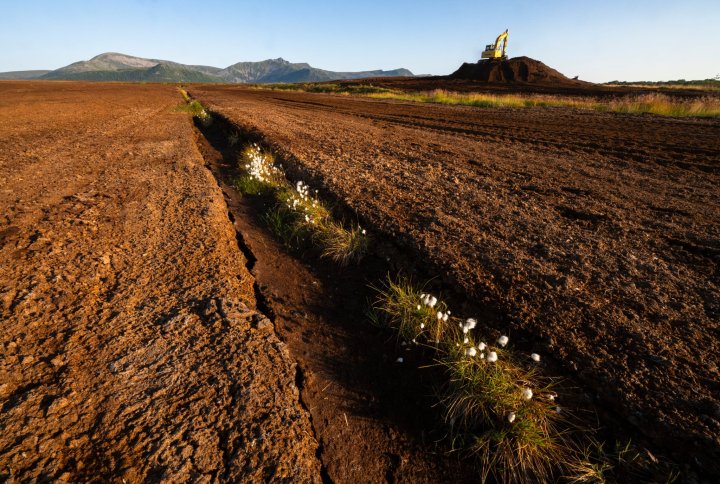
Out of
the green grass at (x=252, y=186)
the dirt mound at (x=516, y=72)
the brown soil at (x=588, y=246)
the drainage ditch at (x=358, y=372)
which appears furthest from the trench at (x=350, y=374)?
the dirt mound at (x=516, y=72)

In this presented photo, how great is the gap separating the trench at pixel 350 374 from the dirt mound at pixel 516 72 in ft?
180

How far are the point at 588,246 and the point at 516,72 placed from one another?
186 ft

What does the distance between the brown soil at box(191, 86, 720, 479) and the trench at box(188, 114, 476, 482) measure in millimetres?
740

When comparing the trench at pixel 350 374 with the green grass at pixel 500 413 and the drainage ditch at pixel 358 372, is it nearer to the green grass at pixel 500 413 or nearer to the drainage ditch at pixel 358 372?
the drainage ditch at pixel 358 372

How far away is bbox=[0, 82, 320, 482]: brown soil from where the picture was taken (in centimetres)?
174

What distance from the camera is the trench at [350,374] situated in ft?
6.35

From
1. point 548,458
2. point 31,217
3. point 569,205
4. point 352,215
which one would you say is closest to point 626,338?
point 548,458

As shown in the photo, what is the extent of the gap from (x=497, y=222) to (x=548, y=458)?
9.32 ft

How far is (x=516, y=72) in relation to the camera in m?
50.5

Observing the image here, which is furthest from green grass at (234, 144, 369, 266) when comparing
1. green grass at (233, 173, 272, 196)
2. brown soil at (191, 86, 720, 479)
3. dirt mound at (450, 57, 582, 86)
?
dirt mound at (450, 57, 582, 86)

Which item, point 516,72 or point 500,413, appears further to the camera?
point 516,72

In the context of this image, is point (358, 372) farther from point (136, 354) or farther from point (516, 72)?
point (516, 72)

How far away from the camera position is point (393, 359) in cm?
266

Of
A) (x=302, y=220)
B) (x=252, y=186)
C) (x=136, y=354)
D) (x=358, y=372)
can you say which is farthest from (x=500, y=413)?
(x=252, y=186)
